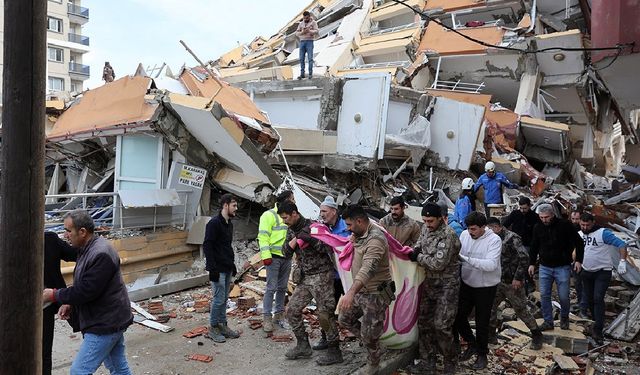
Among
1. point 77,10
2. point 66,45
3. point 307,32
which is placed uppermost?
point 77,10

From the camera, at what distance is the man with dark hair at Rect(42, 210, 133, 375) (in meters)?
3.35

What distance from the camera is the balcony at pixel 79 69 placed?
47.8 meters

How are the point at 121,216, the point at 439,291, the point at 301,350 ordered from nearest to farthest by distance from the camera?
the point at 439,291, the point at 301,350, the point at 121,216

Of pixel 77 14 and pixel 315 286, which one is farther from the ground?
pixel 77 14

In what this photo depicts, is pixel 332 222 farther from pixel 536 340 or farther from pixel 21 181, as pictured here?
pixel 21 181

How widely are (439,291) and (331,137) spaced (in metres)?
7.24

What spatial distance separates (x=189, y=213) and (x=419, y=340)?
6.24 metres

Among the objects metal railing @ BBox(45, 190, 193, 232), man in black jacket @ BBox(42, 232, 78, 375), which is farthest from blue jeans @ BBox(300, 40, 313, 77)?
man in black jacket @ BBox(42, 232, 78, 375)

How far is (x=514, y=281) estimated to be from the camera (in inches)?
223

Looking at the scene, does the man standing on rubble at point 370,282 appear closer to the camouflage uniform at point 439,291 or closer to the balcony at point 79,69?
the camouflage uniform at point 439,291

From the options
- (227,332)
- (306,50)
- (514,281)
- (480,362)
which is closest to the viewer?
(480,362)

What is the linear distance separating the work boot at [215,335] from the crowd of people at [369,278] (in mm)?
12

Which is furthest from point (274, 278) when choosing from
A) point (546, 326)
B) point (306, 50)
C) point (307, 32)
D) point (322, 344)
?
point (306, 50)

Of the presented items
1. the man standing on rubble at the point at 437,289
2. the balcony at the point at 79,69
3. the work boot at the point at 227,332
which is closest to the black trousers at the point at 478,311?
the man standing on rubble at the point at 437,289
